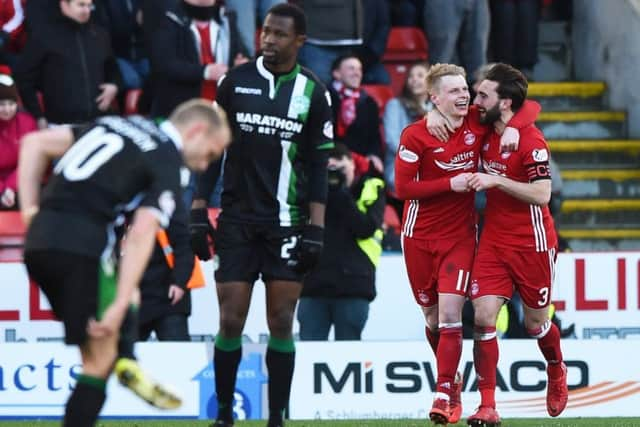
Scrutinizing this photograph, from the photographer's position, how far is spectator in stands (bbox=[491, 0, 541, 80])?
56.2 ft

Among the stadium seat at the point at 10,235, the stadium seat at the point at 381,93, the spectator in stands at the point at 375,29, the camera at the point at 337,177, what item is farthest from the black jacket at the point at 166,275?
the spectator in stands at the point at 375,29

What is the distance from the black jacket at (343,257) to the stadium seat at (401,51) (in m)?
4.47

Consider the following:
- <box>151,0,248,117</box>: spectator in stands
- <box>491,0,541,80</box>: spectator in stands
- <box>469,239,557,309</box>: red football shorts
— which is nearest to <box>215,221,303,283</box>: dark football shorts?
<box>469,239,557,309</box>: red football shorts

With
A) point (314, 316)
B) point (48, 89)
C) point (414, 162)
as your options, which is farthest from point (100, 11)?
point (414, 162)

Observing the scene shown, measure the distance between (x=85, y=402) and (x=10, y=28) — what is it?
754cm

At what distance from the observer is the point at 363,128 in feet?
47.8

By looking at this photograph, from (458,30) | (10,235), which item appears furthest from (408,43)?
(10,235)

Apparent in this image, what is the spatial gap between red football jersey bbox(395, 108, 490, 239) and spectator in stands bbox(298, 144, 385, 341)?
2439 mm

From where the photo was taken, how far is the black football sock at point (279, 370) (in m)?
9.10

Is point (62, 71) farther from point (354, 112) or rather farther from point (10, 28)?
point (354, 112)

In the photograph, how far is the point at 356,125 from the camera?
14.5 m

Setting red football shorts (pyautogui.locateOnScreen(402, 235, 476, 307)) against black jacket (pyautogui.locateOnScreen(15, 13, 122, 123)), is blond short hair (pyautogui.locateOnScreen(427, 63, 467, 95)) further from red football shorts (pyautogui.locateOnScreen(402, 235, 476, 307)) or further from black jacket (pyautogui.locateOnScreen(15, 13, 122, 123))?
black jacket (pyautogui.locateOnScreen(15, 13, 122, 123))

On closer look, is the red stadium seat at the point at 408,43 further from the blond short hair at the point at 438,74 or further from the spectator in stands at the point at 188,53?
the blond short hair at the point at 438,74

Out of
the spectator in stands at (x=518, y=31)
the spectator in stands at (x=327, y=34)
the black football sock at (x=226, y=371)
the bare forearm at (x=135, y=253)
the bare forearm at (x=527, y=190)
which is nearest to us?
the bare forearm at (x=135, y=253)
